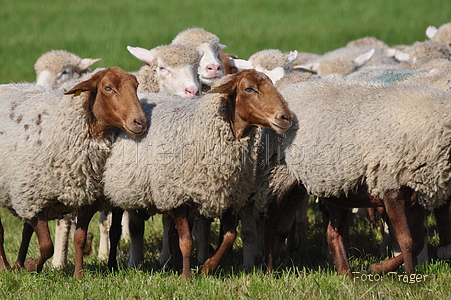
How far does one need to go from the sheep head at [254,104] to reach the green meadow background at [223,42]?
3.46 feet

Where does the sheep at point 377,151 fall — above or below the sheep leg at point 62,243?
above

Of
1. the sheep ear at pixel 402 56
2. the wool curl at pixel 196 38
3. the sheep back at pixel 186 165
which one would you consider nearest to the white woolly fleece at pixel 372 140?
the sheep back at pixel 186 165

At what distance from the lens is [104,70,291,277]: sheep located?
15.3 ft

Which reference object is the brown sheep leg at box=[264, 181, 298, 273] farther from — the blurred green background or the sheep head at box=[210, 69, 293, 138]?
the blurred green background

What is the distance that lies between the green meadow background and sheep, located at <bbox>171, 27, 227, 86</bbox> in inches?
65.4

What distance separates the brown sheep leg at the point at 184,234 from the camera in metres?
4.75

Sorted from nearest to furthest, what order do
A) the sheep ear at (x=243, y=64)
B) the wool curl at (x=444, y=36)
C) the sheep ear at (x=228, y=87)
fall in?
the sheep ear at (x=228, y=87), the sheep ear at (x=243, y=64), the wool curl at (x=444, y=36)

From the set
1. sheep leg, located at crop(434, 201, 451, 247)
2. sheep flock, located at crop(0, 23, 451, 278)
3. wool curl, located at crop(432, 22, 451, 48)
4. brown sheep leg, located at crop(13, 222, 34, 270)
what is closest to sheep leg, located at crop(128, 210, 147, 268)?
sheep flock, located at crop(0, 23, 451, 278)

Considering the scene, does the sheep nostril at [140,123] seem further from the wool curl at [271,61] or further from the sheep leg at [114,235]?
the wool curl at [271,61]

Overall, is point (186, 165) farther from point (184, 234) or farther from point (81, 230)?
point (81, 230)

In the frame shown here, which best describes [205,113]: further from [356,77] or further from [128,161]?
[356,77]

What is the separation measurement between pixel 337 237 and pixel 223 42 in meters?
13.2

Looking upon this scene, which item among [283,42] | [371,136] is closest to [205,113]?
[371,136]

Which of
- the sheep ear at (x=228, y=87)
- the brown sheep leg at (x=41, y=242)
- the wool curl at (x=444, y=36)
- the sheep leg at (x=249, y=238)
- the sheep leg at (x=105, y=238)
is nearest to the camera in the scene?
the sheep ear at (x=228, y=87)
